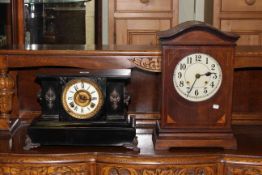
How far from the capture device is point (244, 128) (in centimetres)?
155

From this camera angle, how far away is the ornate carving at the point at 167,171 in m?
1.25

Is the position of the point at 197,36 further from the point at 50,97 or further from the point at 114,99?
the point at 50,97

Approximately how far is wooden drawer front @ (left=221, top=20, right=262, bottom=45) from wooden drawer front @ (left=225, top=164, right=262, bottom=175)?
148 centimetres

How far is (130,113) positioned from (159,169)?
0.38 metres

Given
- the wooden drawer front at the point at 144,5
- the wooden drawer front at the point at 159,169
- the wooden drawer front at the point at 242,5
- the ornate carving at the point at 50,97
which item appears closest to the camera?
the wooden drawer front at the point at 159,169

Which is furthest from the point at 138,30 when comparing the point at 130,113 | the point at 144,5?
the point at 130,113

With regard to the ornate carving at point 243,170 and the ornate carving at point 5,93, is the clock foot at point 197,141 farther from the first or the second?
the ornate carving at point 5,93

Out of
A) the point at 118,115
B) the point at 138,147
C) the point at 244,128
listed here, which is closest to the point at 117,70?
the point at 118,115

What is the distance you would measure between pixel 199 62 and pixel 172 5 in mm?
1516

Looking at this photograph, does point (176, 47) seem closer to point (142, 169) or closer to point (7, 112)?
point (142, 169)

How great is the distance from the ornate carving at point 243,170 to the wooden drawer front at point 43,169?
1.32 ft

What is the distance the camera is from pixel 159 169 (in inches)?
49.2

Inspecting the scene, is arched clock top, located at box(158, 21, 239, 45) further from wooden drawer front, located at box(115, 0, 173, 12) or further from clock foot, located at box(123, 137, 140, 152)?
wooden drawer front, located at box(115, 0, 173, 12)

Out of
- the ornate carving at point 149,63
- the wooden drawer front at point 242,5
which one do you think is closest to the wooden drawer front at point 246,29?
the wooden drawer front at point 242,5
